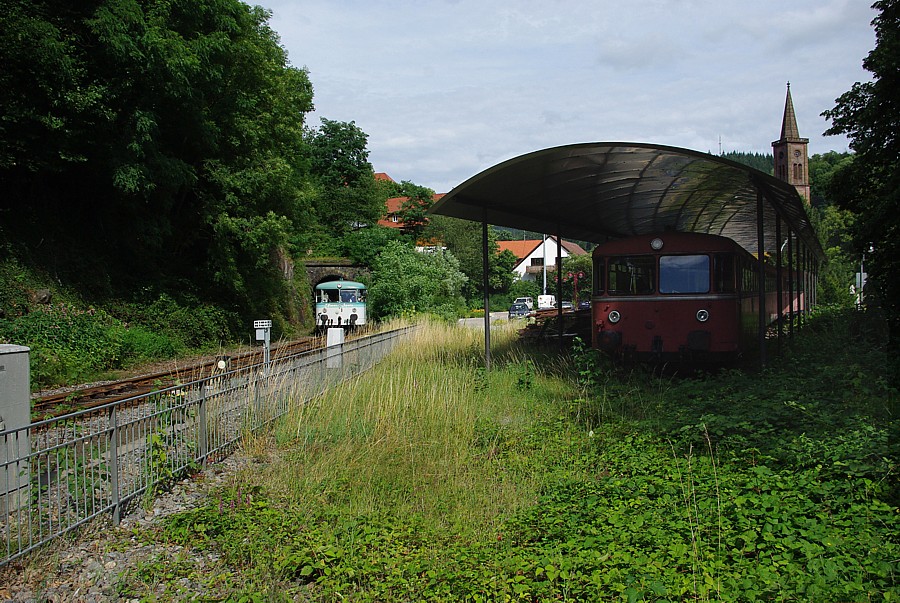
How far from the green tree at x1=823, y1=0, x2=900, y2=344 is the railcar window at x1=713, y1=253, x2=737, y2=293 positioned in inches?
124

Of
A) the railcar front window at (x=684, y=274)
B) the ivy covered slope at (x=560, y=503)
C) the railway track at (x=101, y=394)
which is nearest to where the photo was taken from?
the ivy covered slope at (x=560, y=503)

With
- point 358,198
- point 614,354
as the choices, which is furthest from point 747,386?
point 358,198

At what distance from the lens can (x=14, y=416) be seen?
5617mm

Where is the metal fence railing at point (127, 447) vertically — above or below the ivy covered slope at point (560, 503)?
above

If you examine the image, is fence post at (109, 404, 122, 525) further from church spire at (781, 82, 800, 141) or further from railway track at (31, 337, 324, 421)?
church spire at (781, 82, 800, 141)

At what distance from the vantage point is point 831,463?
6297 mm

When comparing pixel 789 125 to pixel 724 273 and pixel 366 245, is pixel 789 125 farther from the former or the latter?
pixel 724 273

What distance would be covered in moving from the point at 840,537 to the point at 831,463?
1569mm

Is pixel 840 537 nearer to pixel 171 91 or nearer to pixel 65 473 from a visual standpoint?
pixel 65 473

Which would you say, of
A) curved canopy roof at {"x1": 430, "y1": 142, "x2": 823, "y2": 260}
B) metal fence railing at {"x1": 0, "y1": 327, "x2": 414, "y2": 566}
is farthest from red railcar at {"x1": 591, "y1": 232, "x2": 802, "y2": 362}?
metal fence railing at {"x1": 0, "y1": 327, "x2": 414, "y2": 566}

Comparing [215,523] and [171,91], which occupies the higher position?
[171,91]

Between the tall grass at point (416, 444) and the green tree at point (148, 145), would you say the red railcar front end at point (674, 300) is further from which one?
the green tree at point (148, 145)

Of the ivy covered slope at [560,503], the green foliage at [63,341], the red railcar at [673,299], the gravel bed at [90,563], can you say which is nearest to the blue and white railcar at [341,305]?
the green foliage at [63,341]

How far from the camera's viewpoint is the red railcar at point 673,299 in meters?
12.5
